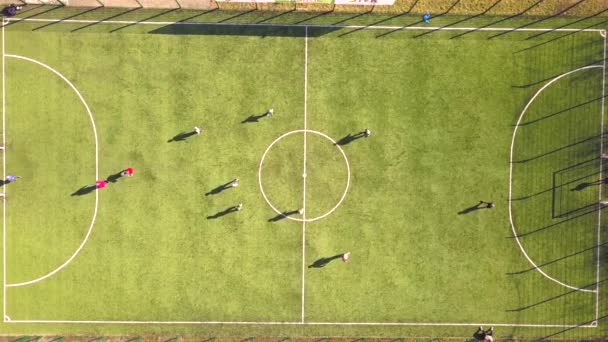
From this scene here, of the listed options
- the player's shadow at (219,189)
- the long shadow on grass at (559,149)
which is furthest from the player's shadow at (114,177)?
the long shadow on grass at (559,149)

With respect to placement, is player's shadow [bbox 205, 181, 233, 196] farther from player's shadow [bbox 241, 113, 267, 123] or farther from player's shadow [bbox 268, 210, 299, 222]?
player's shadow [bbox 241, 113, 267, 123]

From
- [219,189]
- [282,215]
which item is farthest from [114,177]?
[282,215]

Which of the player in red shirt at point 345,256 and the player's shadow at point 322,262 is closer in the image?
the player in red shirt at point 345,256

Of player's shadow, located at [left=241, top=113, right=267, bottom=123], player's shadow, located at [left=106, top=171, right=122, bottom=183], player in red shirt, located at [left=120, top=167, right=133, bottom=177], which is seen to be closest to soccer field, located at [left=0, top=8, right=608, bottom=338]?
player's shadow, located at [left=241, top=113, right=267, bottom=123]

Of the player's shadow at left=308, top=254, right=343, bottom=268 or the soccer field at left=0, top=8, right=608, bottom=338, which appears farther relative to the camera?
the player's shadow at left=308, top=254, right=343, bottom=268

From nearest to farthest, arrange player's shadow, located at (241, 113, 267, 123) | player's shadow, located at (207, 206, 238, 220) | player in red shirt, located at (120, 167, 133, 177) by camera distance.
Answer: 1. player in red shirt, located at (120, 167, 133, 177)
2. player's shadow, located at (241, 113, 267, 123)
3. player's shadow, located at (207, 206, 238, 220)

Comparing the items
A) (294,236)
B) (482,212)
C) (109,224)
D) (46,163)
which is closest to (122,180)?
(109,224)

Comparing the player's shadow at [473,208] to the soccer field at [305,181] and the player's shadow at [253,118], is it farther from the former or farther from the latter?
the player's shadow at [253,118]

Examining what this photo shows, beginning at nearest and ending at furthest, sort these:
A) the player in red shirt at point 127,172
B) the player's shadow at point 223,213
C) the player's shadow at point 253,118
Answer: the player in red shirt at point 127,172, the player's shadow at point 253,118, the player's shadow at point 223,213
